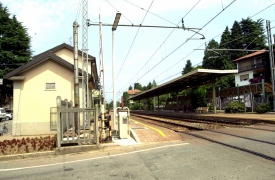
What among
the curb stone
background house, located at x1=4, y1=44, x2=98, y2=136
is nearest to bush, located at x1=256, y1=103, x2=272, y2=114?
background house, located at x1=4, y1=44, x2=98, y2=136

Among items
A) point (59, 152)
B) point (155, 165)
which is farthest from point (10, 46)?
point (155, 165)

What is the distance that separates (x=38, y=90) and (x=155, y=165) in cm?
1196

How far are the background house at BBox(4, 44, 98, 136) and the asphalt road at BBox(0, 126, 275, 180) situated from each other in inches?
310

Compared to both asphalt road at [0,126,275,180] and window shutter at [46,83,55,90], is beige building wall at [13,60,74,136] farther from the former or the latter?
asphalt road at [0,126,275,180]

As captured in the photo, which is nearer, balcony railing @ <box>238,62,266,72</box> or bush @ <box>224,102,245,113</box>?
bush @ <box>224,102,245,113</box>

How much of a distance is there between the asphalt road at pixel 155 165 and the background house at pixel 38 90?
25.8ft

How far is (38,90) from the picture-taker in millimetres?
16344

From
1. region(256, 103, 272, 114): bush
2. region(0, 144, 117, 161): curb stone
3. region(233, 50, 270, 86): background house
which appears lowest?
region(0, 144, 117, 161): curb stone

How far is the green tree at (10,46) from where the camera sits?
1766 inches

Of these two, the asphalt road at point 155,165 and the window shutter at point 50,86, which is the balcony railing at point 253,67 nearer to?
the window shutter at point 50,86

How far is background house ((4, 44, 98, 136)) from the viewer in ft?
52.1

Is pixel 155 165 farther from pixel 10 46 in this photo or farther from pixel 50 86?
pixel 10 46

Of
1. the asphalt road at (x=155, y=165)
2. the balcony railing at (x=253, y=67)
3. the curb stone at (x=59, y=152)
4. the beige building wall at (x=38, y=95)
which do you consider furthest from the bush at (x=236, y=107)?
the balcony railing at (x=253, y=67)

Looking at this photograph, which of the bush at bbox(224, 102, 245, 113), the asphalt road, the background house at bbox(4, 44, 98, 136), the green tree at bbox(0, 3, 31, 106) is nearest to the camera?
the asphalt road
